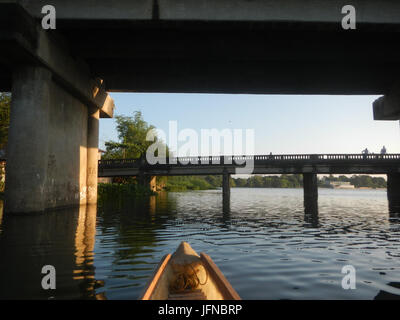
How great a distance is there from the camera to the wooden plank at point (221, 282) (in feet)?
10.8

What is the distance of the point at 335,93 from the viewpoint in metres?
22.0

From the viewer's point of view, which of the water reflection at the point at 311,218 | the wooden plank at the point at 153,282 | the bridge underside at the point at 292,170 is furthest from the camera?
the bridge underside at the point at 292,170

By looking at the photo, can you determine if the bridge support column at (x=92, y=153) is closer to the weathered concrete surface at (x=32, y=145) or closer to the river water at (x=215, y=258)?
the weathered concrete surface at (x=32, y=145)

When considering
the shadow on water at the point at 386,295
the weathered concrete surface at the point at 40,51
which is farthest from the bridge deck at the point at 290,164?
the shadow on water at the point at 386,295

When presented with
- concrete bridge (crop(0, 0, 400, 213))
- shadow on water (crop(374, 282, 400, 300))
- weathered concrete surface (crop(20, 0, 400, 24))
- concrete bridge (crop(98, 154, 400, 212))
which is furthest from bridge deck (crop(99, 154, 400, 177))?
shadow on water (crop(374, 282, 400, 300))

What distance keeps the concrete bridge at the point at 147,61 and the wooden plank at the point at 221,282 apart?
11610 millimetres

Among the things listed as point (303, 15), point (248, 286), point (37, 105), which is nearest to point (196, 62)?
point (303, 15)

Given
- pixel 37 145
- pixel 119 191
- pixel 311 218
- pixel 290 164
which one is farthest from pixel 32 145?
pixel 290 164

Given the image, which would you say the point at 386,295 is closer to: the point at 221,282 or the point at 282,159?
the point at 221,282

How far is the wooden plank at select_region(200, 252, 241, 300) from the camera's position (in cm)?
330

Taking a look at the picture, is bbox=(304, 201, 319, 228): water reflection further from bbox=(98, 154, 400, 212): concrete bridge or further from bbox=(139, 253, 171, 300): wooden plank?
bbox=(98, 154, 400, 212): concrete bridge
